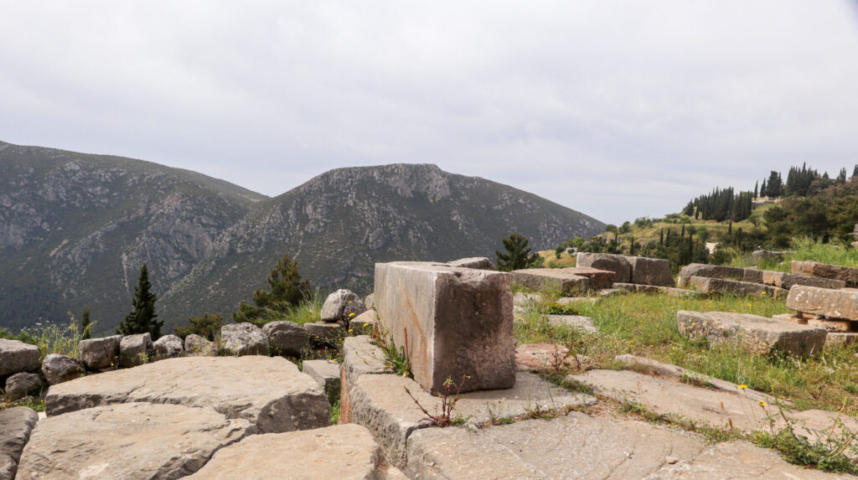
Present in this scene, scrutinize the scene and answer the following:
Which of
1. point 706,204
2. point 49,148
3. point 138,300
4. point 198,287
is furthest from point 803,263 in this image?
point 49,148

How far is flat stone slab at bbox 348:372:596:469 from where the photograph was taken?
215cm

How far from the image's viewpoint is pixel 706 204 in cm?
5844

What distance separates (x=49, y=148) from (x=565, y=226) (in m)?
124

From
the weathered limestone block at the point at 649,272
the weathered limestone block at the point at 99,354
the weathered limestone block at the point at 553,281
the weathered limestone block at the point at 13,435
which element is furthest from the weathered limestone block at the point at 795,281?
the weathered limestone block at the point at 99,354

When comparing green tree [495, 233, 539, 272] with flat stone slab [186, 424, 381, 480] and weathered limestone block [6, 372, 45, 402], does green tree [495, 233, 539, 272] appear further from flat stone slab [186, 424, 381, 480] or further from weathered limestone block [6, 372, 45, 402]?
Result: flat stone slab [186, 424, 381, 480]

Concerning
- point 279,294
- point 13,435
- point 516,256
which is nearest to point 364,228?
point 279,294

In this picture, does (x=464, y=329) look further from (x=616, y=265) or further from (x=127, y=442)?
(x=616, y=265)

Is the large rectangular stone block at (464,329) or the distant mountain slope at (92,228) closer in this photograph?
the large rectangular stone block at (464,329)

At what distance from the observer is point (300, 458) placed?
5.61ft

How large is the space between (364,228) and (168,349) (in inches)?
2708

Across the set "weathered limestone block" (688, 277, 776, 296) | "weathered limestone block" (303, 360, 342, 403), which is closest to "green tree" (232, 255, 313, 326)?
"weathered limestone block" (303, 360, 342, 403)

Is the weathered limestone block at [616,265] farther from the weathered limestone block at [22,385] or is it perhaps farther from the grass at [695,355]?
the weathered limestone block at [22,385]

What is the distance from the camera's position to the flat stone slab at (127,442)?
167 cm

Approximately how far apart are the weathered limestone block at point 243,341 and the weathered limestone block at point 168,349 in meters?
0.59
